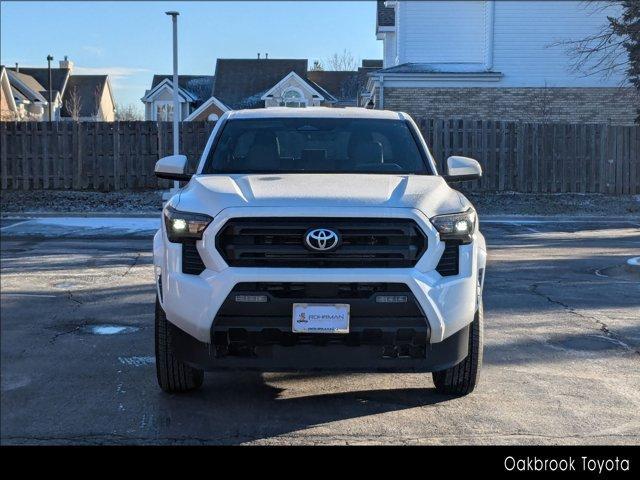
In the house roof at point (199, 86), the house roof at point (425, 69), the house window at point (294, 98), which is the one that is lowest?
the house roof at point (425, 69)

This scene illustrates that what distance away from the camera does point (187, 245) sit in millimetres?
4430

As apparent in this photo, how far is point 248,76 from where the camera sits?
4922 centimetres

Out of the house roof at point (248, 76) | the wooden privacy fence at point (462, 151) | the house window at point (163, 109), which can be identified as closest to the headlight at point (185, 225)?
the wooden privacy fence at point (462, 151)

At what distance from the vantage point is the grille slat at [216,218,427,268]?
433 cm

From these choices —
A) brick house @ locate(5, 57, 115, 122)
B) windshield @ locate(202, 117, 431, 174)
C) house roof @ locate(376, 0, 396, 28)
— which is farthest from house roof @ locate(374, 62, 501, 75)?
brick house @ locate(5, 57, 115, 122)

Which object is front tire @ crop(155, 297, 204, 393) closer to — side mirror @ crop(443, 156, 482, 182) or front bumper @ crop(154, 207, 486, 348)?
front bumper @ crop(154, 207, 486, 348)

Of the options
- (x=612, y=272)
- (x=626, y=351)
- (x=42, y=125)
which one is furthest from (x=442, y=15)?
(x=626, y=351)

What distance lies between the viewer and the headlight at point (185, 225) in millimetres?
4395

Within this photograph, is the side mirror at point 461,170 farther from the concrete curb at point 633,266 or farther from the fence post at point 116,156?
the fence post at point 116,156

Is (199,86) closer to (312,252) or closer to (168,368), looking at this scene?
(168,368)

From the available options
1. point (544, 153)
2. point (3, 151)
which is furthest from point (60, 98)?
point (544, 153)

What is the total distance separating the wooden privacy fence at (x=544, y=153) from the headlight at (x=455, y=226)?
17.5 metres
